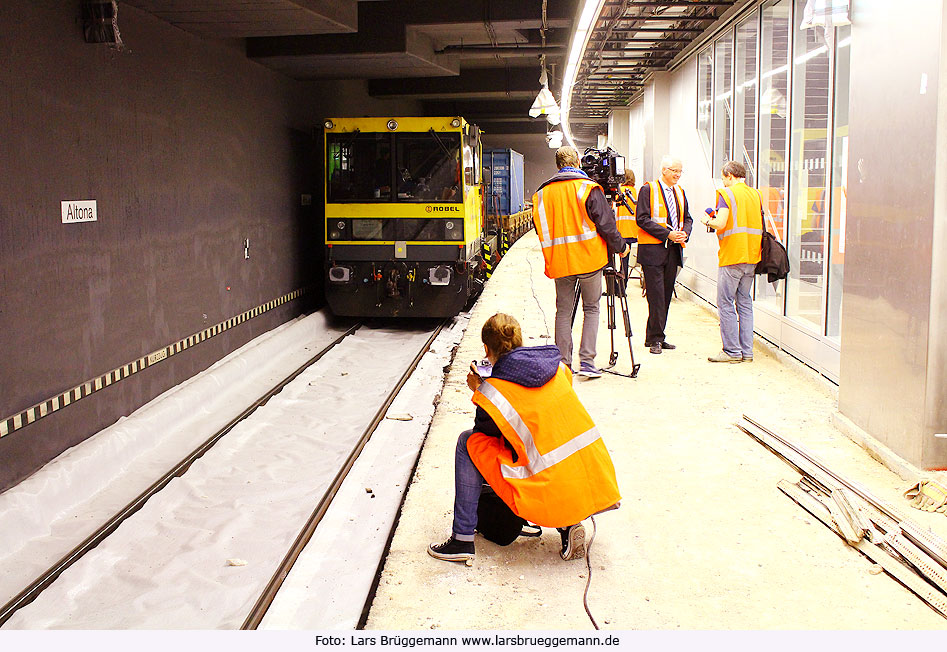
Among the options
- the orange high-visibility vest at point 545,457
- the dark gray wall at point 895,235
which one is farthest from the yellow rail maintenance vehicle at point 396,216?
the orange high-visibility vest at point 545,457

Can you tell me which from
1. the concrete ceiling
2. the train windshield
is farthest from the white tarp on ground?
the concrete ceiling

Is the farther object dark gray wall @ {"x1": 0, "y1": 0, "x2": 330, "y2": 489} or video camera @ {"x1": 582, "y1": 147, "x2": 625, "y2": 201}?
video camera @ {"x1": 582, "y1": 147, "x2": 625, "y2": 201}

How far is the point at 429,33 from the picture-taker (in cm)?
1191

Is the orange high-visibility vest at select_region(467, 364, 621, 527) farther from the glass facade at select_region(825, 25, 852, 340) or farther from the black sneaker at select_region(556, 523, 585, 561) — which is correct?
the glass facade at select_region(825, 25, 852, 340)

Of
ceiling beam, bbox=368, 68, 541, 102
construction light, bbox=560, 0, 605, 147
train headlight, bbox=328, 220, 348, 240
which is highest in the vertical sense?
ceiling beam, bbox=368, 68, 541, 102

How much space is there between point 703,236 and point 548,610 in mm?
9639

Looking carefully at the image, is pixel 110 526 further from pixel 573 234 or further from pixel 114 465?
pixel 573 234

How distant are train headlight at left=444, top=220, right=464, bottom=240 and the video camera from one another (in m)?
3.22

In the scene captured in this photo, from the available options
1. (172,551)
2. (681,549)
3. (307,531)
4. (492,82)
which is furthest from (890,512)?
(492,82)

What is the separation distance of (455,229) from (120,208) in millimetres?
4867

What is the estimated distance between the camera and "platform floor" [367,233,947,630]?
353 cm

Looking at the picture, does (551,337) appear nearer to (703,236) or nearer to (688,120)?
(703,236)

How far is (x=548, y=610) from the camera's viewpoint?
3574 millimetres

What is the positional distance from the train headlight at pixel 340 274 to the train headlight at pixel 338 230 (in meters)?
0.37
